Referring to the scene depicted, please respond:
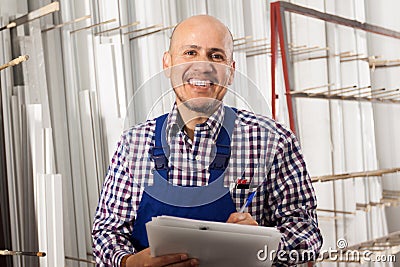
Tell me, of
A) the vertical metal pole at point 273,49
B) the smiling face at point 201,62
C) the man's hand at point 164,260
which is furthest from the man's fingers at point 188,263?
the vertical metal pole at point 273,49

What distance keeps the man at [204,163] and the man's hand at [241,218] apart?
7 centimetres

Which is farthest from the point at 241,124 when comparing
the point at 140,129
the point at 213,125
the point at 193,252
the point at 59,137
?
the point at 59,137

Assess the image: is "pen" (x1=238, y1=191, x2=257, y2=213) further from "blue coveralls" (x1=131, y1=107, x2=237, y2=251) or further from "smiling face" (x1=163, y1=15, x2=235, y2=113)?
"smiling face" (x1=163, y1=15, x2=235, y2=113)

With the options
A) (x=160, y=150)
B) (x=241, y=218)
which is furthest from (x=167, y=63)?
(x=241, y=218)

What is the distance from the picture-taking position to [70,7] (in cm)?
195

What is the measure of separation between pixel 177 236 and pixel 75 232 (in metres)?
0.51

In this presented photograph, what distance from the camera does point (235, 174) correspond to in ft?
5.66

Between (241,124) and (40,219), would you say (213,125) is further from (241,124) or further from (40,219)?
(40,219)

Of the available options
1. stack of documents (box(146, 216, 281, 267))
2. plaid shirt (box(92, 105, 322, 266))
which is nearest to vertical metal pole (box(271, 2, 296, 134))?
plaid shirt (box(92, 105, 322, 266))

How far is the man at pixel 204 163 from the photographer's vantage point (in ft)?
5.59

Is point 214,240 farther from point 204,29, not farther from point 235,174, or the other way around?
point 204,29

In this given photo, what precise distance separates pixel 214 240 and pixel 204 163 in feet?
0.84

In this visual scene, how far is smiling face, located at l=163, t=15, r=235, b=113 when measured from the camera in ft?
5.68

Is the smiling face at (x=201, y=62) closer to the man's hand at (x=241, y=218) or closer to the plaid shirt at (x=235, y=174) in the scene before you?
the plaid shirt at (x=235, y=174)
